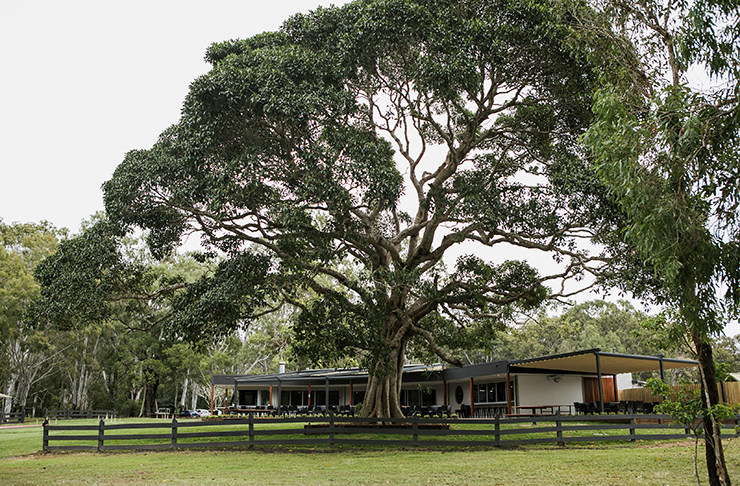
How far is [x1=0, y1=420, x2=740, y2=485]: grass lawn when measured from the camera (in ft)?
28.8

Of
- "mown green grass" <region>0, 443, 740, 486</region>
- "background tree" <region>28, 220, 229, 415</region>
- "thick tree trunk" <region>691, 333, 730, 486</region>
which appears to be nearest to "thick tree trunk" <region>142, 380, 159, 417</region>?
"background tree" <region>28, 220, 229, 415</region>

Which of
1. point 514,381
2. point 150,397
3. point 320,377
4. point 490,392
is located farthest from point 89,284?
point 150,397

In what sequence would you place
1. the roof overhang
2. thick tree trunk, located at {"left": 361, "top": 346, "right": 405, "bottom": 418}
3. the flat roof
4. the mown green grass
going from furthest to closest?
1. the flat roof
2. the roof overhang
3. thick tree trunk, located at {"left": 361, "top": 346, "right": 405, "bottom": 418}
4. the mown green grass

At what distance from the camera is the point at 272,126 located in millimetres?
13070

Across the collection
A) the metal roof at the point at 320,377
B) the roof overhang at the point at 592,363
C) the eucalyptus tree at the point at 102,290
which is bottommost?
the metal roof at the point at 320,377

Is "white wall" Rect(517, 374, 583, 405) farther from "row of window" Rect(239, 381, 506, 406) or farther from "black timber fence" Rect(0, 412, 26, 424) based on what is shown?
"black timber fence" Rect(0, 412, 26, 424)

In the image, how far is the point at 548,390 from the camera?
86.5ft

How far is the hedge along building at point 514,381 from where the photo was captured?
2291 cm

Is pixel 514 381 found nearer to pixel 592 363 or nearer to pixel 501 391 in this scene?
pixel 501 391

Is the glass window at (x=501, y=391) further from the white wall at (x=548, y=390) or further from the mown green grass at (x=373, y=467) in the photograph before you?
the mown green grass at (x=373, y=467)

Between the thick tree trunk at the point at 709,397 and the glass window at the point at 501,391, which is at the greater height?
the thick tree trunk at the point at 709,397

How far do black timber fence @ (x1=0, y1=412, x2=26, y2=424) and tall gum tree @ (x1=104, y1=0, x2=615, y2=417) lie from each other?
24.7 metres

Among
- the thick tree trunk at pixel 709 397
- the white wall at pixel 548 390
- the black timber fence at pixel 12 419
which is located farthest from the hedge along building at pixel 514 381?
the thick tree trunk at pixel 709 397

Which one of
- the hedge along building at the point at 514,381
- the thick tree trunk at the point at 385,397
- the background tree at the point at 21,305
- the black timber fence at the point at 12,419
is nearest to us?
the thick tree trunk at the point at 385,397
